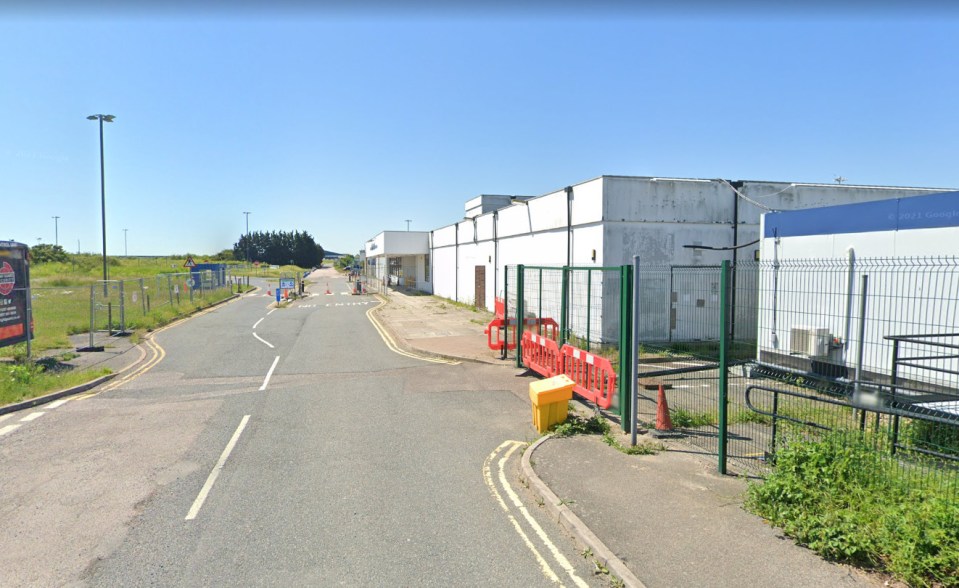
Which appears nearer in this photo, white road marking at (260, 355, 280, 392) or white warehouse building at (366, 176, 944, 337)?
white road marking at (260, 355, 280, 392)

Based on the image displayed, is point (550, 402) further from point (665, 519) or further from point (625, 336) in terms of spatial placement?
point (665, 519)

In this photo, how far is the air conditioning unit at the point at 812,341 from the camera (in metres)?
7.97

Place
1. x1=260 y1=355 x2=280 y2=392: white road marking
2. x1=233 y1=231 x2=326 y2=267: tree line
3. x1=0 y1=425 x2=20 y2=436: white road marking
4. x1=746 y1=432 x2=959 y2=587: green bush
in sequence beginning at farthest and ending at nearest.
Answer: x1=233 y1=231 x2=326 y2=267: tree line
x1=260 y1=355 x2=280 y2=392: white road marking
x1=0 y1=425 x2=20 y2=436: white road marking
x1=746 y1=432 x2=959 y2=587: green bush

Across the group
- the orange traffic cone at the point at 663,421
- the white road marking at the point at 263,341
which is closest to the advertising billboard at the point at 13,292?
the white road marking at the point at 263,341

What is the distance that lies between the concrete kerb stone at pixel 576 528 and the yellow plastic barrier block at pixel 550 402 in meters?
1.28

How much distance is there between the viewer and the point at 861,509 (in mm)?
4609

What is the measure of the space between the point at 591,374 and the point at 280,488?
4.92 m

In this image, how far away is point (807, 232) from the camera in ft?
36.1

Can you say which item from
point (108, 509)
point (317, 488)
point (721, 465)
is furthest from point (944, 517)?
point (108, 509)

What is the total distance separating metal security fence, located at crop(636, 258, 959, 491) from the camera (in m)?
5.46

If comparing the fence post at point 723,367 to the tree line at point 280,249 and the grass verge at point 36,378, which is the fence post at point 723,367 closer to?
the grass verge at point 36,378

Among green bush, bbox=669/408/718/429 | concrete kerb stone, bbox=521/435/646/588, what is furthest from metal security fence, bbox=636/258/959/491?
concrete kerb stone, bbox=521/435/646/588

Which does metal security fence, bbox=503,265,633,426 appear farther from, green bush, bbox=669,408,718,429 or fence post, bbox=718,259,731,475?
fence post, bbox=718,259,731,475

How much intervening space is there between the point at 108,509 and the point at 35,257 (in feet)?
297
